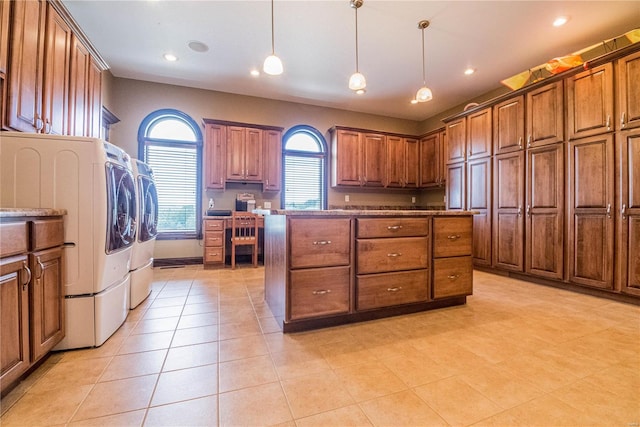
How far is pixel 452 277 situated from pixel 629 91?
8.08ft

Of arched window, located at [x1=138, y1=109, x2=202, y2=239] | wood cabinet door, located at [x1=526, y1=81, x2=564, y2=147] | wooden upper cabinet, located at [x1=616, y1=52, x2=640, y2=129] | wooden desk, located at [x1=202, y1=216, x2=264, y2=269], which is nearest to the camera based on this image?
wooden upper cabinet, located at [x1=616, y1=52, x2=640, y2=129]

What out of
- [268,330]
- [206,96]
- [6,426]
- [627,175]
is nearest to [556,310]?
[627,175]

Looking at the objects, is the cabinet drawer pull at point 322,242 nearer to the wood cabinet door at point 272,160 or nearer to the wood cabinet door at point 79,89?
the wood cabinet door at point 79,89

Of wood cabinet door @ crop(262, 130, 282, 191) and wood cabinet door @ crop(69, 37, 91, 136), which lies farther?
wood cabinet door @ crop(262, 130, 282, 191)

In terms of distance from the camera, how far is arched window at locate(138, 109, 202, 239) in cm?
433

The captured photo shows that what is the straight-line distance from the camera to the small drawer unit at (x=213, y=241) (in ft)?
13.4

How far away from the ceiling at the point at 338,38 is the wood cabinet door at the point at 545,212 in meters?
1.35

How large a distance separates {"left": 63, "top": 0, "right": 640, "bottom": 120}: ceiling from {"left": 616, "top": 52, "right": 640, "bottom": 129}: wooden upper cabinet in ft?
1.93

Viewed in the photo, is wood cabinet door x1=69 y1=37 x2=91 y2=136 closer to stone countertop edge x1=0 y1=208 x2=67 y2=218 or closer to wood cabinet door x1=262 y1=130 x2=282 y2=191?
stone countertop edge x1=0 y1=208 x2=67 y2=218

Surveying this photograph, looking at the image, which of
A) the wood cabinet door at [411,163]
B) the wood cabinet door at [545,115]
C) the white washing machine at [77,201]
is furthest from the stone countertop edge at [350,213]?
the wood cabinet door at [411,163]

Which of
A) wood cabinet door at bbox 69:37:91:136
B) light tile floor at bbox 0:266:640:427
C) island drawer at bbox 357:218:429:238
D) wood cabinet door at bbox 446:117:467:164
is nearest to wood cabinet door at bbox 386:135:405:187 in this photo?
wood cabinet door at bbox 446:117:467:164

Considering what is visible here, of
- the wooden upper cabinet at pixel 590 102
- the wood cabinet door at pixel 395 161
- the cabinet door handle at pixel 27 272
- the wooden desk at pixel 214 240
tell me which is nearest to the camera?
the cabinet door handle at pixel 27 272

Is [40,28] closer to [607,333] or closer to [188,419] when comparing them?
[188,419]

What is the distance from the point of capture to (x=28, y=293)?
133 centimetres
